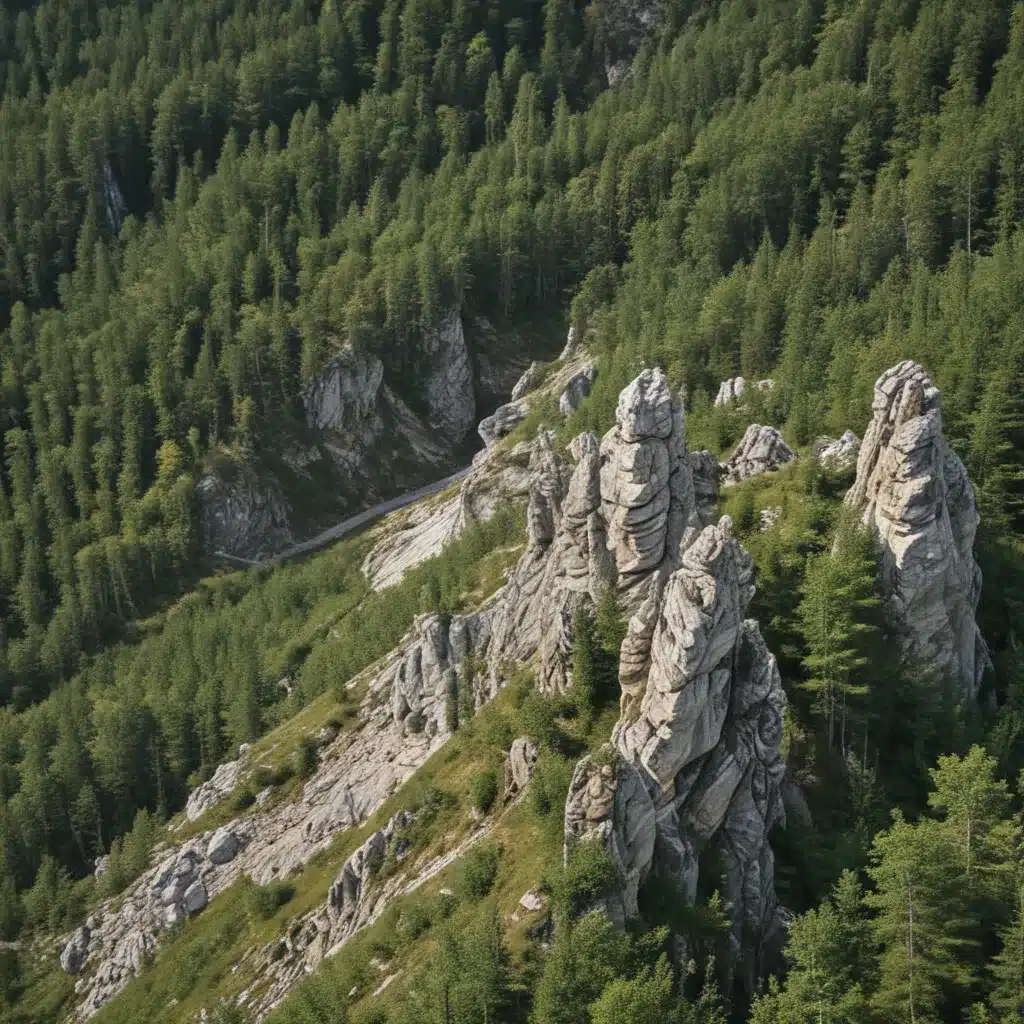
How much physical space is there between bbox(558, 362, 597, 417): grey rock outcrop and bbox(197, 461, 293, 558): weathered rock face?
139ft

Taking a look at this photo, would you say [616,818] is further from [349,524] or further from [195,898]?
[349,524]

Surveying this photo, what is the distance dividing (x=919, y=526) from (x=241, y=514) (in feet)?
353

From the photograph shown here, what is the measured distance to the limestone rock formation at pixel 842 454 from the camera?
8556cm

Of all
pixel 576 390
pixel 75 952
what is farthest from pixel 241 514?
pixel 75 952

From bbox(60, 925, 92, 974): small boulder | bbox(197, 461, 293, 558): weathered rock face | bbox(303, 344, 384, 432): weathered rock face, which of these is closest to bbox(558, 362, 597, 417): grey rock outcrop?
bbox(303, 344, 384, 432): weathered rock face

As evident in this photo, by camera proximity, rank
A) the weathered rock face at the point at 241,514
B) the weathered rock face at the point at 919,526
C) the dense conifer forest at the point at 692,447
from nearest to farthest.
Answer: the dense conifer forest at the point at 692,447, the weathered rock face at the point at 919,526, the weathered rock face at the point at 241,514

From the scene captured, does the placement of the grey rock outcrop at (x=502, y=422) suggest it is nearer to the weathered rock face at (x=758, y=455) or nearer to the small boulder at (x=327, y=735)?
the small boulder at (x=327, y=735)

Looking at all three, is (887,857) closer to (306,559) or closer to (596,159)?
(306,559)

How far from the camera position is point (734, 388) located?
392ft

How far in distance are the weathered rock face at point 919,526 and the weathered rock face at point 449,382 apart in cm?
10921

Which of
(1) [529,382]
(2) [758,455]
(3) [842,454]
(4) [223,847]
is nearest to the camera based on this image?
(3) [842,454]

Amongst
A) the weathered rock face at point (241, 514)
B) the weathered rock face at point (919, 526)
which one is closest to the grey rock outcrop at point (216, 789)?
the weathered rock face at point (241, 514)

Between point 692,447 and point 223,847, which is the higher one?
point 692,447

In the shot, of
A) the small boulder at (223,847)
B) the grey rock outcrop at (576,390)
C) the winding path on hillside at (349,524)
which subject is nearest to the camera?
the small boulder at (223,847)
